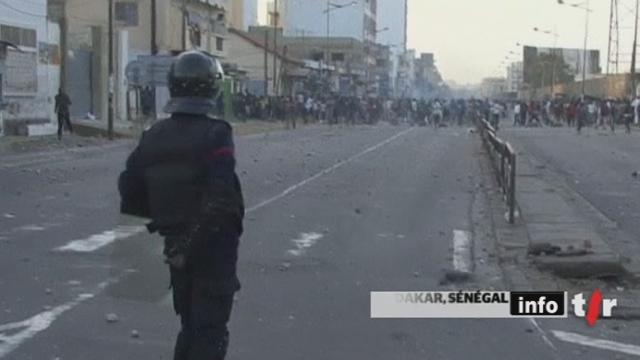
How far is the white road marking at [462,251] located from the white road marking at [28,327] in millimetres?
4132

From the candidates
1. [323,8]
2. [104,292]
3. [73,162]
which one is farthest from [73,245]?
[323,8]

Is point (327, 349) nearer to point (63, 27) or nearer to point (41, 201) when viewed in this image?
point (41, 201)

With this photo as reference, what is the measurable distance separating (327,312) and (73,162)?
2324 cm

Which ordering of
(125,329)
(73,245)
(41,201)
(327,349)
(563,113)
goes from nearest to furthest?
(327,349) < (125,329) < (73,245) < (41,201) < (563,113)

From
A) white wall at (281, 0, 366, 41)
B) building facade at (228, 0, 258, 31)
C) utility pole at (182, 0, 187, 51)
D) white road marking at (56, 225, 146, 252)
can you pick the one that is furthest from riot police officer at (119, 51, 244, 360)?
white wall at (281, 0, 366, 41)

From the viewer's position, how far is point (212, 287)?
5.46 meters

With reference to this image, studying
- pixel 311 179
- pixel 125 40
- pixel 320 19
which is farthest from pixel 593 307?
pixel 320 19

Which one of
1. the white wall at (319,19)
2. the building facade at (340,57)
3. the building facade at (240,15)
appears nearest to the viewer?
the building facade at (240,15)

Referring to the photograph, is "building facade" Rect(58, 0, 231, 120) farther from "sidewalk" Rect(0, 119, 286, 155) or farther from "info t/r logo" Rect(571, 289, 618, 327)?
"info t/r logo" Rect(571, 289, 618, 327)

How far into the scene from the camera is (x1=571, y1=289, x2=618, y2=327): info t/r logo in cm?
1007

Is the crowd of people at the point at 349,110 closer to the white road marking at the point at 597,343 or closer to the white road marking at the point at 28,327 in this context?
the white road marking at the point at 28,327

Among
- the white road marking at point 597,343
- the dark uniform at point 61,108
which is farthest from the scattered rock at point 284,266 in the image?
the dark uniform at point 61,108

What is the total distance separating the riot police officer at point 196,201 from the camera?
17.9 feet

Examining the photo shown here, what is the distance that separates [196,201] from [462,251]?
9.02 metres
